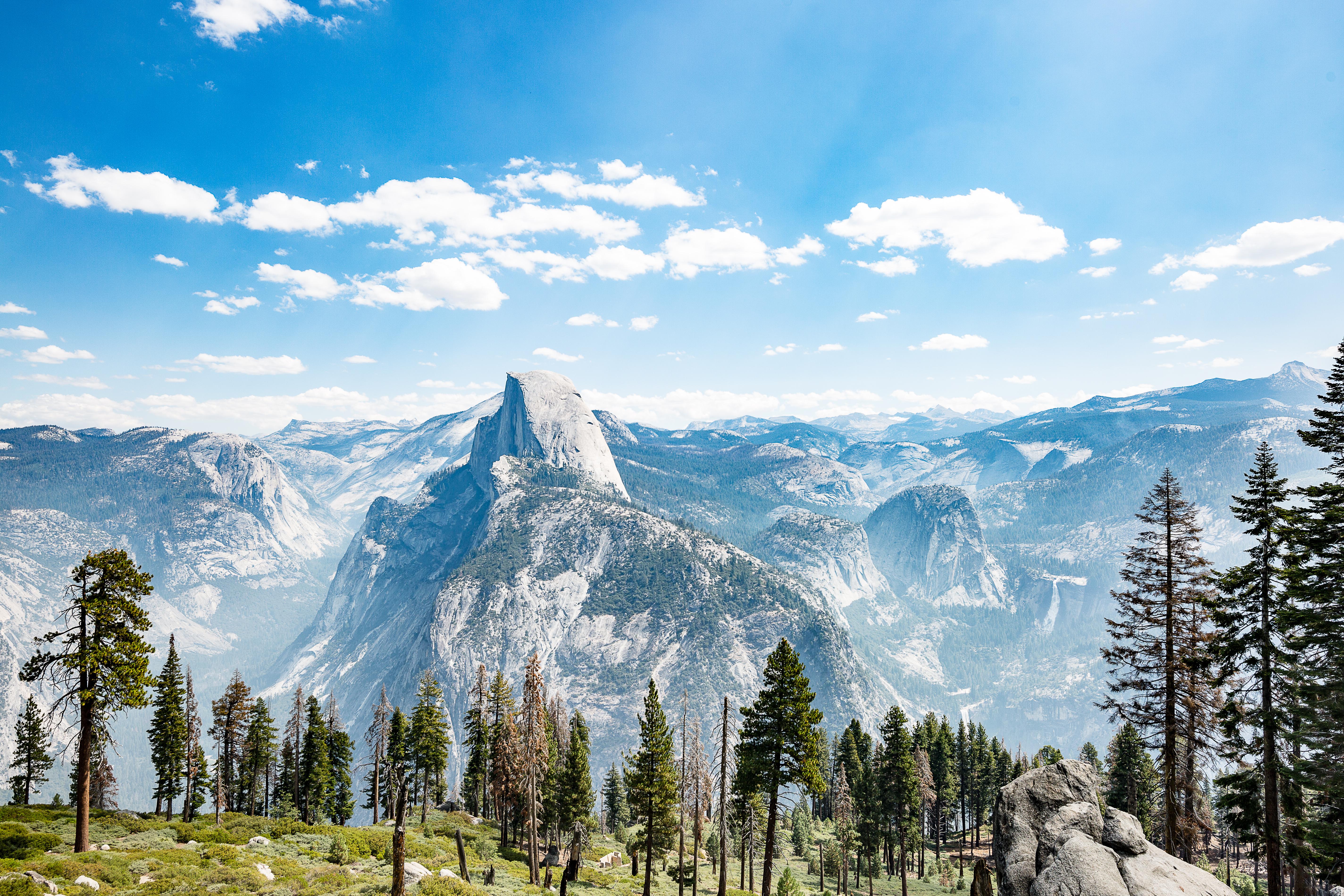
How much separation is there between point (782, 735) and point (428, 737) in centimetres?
4521

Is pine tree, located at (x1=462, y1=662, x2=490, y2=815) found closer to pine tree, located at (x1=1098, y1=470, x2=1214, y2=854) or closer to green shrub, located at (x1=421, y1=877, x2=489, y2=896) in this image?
green shrub, located at (x1=421, y1=877, x2=489, y2=896)

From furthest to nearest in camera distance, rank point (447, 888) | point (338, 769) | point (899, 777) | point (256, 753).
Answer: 1. point (338, 769)
2. point (256, 753)
3. point (899, 777)
4. point (447, 888)

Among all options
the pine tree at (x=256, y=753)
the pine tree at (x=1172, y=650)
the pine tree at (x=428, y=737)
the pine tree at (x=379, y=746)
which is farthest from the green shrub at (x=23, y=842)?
the pine tree at (x=1172, y=650)

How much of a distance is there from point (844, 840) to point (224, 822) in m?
47.8

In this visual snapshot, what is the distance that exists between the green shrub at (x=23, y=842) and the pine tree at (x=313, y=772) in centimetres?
3705

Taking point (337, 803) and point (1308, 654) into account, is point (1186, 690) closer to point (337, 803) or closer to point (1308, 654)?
point (1308, 654)

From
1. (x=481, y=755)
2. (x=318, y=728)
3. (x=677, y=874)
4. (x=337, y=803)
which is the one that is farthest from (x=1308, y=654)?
(x=337, y=803)

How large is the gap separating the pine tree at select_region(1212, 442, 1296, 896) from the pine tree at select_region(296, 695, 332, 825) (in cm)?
7085

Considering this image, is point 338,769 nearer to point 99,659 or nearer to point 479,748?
point 479,748

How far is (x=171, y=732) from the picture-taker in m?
55.4

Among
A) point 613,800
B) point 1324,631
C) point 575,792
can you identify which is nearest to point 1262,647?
point 1324,631

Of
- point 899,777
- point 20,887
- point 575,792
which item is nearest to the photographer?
point 20,887

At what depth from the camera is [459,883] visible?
2528 centimetres

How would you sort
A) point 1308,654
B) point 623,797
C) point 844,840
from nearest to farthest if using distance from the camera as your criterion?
1. point 1308,654
2. point 844,840
3. point 623,797
